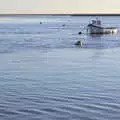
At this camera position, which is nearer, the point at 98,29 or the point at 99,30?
the point at 99,30

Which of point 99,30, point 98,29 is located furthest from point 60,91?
point 98,29

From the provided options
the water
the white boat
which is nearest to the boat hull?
the white boat

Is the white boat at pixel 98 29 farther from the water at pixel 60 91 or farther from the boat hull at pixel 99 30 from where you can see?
the water at pixel 60 91

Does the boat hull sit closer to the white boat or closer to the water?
the white boat

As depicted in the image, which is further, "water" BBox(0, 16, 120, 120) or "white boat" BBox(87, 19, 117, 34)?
"white boat" BBox(87, 19, 117, 34)

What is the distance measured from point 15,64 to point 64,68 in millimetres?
4217

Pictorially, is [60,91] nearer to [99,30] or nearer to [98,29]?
[99,30]

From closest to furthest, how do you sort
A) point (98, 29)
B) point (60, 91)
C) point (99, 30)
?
point (60, 91) → point (99, 30) → point (98, 29)

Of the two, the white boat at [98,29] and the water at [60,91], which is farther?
the white boat at [98,29]

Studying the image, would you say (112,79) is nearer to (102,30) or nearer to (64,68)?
(64,68)

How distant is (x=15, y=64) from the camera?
104 ft

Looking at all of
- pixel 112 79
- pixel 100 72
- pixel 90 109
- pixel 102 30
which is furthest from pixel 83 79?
pixel 102 30

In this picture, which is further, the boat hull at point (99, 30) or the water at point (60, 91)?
the boat hull at point (99, 30)

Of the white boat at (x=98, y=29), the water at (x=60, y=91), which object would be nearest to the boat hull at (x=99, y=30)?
the white boat at (x=98, y=29)
